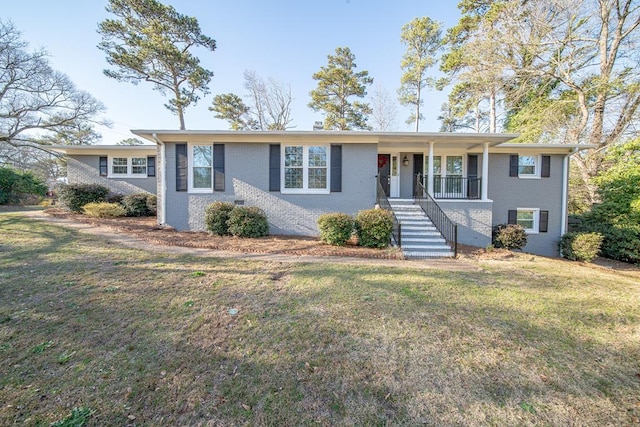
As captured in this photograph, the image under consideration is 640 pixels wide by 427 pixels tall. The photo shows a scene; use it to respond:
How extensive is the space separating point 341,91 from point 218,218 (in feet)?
55.4

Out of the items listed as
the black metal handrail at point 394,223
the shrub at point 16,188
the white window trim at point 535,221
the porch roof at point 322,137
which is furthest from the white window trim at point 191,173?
the shrub at point 16,188

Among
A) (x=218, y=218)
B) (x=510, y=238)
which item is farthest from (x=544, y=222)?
(x=218, y=218)

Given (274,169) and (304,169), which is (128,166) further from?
(304,169)

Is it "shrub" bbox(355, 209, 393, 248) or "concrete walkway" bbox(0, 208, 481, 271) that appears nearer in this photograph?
"concrete walkway" bbox(0, 208, 481, 271)

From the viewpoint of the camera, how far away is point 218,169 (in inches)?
369

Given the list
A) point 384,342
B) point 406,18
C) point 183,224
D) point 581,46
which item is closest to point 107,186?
point 183,224

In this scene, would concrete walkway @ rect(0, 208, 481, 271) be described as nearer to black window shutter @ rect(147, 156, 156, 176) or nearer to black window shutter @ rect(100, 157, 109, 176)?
black window shutter @ rect(147, 156, 156, 176)

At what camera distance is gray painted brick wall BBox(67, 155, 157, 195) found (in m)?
13.3

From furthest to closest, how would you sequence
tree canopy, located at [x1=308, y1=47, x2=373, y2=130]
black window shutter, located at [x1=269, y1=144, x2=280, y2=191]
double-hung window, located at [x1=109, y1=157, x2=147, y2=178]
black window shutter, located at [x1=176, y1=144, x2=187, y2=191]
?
tree canopy, located at [x1=308, y1=47, x2=373, y2=130] → double-hung window, located at [x1=109, y1=157, x2=147, y2=178] → black window shutter, located at [x1=269, y1=144, x2=280, y2=191] → black window shutter, located at [x1=176, y1=144, x2=187, y2=191]

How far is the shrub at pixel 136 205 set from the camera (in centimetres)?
1162

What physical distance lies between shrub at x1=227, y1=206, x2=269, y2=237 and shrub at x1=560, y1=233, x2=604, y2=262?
1143cm

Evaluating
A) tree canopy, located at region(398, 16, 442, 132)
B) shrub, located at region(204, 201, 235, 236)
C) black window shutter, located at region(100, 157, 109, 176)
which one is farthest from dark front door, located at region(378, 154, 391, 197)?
black window shutter, located at region(100, 157, 109, 176)

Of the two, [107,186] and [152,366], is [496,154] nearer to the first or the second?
[152,366]

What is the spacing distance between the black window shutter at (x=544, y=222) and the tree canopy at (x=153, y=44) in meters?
20.9
